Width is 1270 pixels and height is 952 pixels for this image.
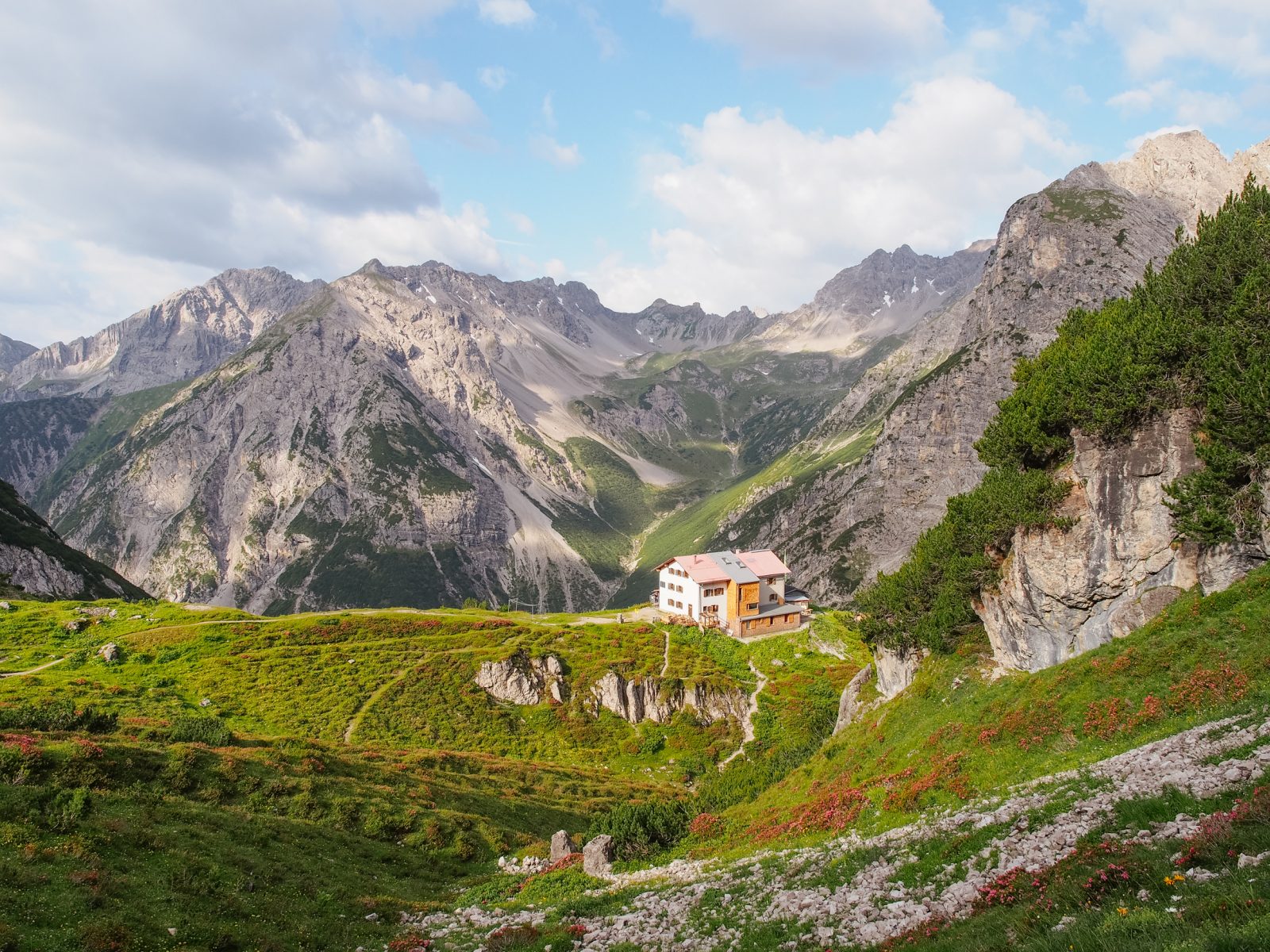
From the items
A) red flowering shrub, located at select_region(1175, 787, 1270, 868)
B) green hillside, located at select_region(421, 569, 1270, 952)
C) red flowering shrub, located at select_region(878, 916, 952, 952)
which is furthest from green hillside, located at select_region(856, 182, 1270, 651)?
red flowering shrub, located at select_region(878, 916, 952, 952)

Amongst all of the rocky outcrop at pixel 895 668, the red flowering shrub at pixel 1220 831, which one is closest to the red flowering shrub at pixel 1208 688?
the red flowering shrub at pixel 1220 831

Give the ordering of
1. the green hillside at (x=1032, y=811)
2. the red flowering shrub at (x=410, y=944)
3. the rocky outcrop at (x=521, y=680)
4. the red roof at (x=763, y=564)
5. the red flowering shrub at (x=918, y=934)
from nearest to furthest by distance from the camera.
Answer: the green hillside at (x=1032, y=811) → the red flowering shrub at (x=918, y=934) → the red flowering shrub at (x=410, y=944) → the rocky outcrop at (x=521, y=680) → the red roof at (x=763, y=564)

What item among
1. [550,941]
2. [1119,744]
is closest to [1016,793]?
[1119,744]

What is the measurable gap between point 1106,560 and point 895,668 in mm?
19234

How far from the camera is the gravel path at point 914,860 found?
52.5 feet

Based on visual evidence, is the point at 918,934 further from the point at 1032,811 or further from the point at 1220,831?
the point at 1032,811

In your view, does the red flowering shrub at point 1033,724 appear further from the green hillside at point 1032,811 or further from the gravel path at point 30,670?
the gravel path at point 30,670

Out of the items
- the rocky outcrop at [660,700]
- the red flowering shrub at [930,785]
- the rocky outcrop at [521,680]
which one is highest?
the red flowering shrub at [930,785]

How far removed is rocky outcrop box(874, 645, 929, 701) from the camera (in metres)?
49.7

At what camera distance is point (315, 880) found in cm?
2862

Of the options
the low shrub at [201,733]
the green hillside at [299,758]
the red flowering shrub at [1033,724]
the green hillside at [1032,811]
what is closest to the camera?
the green hillside at [1032,811]

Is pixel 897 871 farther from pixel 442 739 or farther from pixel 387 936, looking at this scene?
pixel 442 739

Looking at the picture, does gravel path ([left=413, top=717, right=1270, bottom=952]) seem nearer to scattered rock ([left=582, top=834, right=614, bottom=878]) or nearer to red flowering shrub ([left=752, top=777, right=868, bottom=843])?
red flowering shrub ([left=752, top=777, right=868, bottom=843])

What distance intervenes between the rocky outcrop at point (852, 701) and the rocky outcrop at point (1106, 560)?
649 inches
